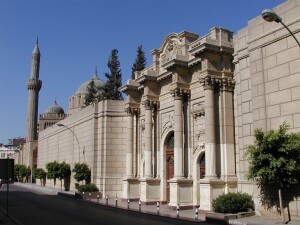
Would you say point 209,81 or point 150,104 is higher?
point 209,81

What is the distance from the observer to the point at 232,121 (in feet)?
71.5

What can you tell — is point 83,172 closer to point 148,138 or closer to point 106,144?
point 106,144

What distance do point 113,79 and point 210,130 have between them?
31.5 meters

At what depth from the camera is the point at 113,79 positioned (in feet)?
168

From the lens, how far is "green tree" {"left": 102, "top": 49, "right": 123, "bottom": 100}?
2011 inches

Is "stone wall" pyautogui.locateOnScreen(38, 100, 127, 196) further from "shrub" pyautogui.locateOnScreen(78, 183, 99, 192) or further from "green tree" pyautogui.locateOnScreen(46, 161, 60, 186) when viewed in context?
"green tree" pyautogui.locateOnScreen(46, 161, 60, 186)

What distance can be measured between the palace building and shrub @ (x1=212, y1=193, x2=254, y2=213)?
2.45 ft

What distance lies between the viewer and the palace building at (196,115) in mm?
15977

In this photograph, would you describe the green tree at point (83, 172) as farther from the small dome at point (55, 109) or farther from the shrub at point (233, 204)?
the small dome at point (55, 109)

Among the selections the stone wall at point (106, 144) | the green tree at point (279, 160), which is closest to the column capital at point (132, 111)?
the stone wall at point (106, 144)

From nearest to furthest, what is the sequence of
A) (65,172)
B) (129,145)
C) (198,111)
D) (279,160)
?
(279,160), (198,111), (129,145), (65,172)

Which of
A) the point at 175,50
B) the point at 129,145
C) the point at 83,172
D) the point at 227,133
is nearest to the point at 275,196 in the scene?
the point at 227,133

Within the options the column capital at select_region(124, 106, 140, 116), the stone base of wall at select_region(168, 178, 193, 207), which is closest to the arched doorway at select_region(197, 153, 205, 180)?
the stone base of wall at select_region(168, 178, 193, 207)

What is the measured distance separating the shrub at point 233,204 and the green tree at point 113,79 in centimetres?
3536
